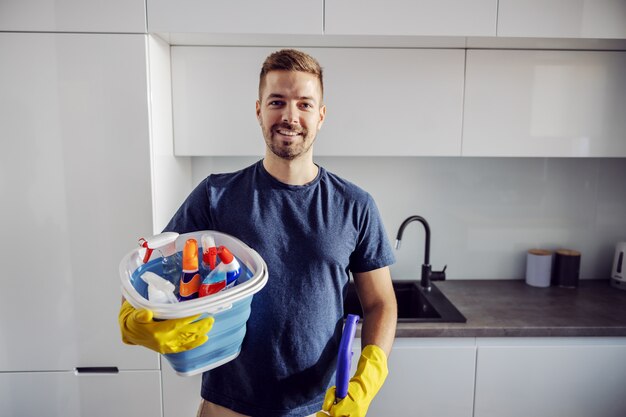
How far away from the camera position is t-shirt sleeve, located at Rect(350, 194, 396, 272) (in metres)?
1.11

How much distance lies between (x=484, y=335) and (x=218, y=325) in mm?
1070

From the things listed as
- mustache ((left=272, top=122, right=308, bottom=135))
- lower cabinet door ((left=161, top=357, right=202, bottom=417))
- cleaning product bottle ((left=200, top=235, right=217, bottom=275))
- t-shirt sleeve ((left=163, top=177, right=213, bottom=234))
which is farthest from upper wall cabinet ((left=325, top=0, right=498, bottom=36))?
lower cabinet door ((left=161, top=357, right=202, bottom=417))

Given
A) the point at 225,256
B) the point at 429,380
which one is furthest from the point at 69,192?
the point at 429,380

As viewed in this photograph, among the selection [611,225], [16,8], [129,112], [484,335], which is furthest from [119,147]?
[611,225]

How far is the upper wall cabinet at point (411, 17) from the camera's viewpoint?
1411 mm

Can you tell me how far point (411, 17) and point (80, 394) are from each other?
5.73 feet

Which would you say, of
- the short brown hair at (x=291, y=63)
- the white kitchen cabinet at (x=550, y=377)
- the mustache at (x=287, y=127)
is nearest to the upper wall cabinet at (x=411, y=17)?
the short brown hair at (x=291, y=63)

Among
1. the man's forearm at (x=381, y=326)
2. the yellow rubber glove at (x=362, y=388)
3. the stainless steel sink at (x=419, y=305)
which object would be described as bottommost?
the stainless steel sink at (x=419, y=305)

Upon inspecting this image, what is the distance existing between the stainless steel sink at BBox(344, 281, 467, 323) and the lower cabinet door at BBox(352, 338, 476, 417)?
0.26 feet

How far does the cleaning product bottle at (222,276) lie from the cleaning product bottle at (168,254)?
0.14 m

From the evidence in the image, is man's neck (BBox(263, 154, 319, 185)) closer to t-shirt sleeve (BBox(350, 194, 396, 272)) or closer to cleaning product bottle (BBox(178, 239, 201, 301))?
t-shirt sleeve (BBox(350, 194, 396, 272))

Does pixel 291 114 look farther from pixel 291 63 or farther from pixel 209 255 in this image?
pixel 209 255

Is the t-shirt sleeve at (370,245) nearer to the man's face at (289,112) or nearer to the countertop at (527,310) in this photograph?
the man's face at (289,112)

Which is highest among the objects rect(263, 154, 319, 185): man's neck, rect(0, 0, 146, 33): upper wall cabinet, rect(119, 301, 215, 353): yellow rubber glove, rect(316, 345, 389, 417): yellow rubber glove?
rect(0, 0, 146, 33): upper wall cabinet
